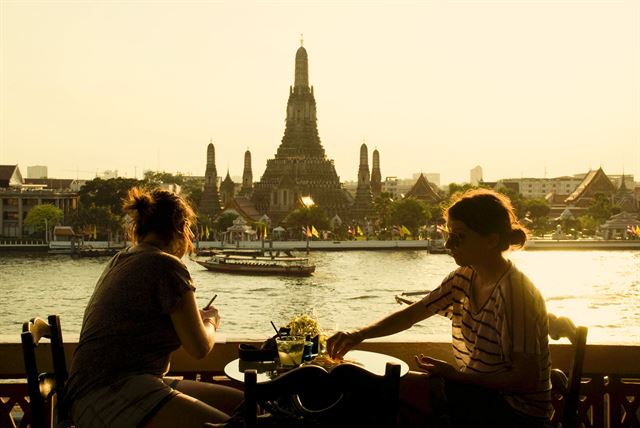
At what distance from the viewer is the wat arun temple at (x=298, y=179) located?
290 ft

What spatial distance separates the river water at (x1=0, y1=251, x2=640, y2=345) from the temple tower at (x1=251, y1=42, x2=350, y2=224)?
21957 mm

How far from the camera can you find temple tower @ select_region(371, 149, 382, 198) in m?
102

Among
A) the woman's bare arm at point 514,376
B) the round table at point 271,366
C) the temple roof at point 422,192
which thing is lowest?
the round table at point 271,366

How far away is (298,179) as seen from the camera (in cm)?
9169

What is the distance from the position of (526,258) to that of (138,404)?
228ft

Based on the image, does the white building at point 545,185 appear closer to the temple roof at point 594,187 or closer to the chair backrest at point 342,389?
the temple roof at point 594,187

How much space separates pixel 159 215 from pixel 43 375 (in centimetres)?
75

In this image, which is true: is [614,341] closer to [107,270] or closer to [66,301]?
[107,270]

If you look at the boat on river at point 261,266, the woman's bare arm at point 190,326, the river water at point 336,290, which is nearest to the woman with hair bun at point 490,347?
Answer: the woman's bare arm at point 190,326

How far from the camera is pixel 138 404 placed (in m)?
2.73

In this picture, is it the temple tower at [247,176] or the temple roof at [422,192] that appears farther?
the temple tower at [247,176]

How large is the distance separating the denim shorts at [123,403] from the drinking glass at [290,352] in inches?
20.0

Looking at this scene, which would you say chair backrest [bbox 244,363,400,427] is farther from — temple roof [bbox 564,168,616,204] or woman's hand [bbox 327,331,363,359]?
temple roof [bbox 564,168,616,204]

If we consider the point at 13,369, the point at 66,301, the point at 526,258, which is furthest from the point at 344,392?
the point at 526,258
